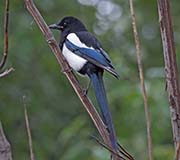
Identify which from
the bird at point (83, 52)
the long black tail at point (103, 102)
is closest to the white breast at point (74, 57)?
the bird at point (83, 52)

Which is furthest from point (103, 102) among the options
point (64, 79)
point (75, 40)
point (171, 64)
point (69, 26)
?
point (64, 79)

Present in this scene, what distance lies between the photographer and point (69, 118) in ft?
15.6

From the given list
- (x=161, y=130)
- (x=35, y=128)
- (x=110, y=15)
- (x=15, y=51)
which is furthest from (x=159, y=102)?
(x=110, y=15)

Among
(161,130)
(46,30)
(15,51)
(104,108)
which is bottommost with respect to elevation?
(161,130)

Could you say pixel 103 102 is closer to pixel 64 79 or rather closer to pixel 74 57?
pixel 74 57

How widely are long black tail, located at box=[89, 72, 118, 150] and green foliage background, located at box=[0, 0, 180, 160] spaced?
89 centimetres

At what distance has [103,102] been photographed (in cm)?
172

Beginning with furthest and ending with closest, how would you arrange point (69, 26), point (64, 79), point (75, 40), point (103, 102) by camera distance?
point (64, 79) < point (69, 26) < point (75, 40) < point (103, 102)

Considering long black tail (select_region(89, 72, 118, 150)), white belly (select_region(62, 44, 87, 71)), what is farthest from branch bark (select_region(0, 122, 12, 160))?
white belly (select_region(62, 44, 87, 71))

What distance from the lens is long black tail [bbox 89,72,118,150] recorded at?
1.36 metres

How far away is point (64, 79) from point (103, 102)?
9.41 feet

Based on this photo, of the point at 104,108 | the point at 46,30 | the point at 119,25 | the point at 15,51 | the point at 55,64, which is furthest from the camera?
the point at 119,25

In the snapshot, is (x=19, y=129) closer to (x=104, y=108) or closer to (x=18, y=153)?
(x=18, y=153)

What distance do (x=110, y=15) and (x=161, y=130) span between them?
199cm
